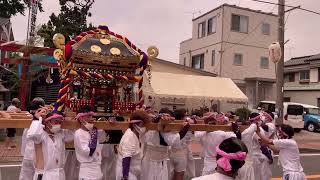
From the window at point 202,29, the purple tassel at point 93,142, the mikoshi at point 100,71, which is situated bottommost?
the purple tassel at point 93,142

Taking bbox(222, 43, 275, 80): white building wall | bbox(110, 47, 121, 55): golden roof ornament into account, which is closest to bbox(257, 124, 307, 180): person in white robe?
bbox(110, 47, 121, 55): golden roof ornament

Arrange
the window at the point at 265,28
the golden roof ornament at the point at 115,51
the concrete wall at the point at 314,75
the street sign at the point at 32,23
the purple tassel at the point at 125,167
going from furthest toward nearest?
the concrete wall at the point at 314,75 < the window at the point at 265,28 < the street sign at the point at 32,23 < the golden roof ornament at the point at 115,51 < the purple tassel at the point at 125,167

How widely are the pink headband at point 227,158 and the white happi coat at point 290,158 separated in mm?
3570

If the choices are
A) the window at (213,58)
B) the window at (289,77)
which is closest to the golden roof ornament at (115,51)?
the window at (213,58)

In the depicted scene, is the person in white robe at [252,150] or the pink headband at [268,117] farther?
the pink headband at [268,117]

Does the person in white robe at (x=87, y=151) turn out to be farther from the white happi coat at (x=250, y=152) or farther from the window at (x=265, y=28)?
the window at (x=265, y=28)

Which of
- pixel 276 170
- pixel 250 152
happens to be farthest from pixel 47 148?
pixel 276 170

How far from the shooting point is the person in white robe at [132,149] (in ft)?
20.3

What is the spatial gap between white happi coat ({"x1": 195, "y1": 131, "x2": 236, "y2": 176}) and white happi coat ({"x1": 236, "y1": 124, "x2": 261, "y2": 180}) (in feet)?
0.93

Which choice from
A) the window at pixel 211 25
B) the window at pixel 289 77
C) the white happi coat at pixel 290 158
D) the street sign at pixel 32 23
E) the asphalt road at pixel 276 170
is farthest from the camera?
the window at pixel 289 77

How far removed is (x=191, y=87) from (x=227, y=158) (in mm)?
22009

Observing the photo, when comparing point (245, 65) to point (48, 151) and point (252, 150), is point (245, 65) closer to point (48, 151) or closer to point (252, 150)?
point (252, 150)

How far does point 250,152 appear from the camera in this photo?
764 centimetres

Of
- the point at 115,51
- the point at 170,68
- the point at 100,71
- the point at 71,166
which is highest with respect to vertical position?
the point at 170,68
